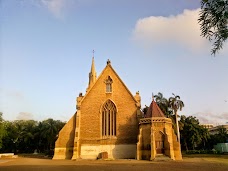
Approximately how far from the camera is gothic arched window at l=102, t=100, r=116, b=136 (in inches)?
1531

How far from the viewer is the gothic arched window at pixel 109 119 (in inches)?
1531

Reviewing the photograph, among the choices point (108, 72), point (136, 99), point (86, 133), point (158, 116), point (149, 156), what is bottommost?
point (149, 156)

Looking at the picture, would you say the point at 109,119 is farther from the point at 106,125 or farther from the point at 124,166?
the point at 124,166

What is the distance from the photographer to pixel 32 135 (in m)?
70.0

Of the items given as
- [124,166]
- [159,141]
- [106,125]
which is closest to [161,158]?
[159,141]

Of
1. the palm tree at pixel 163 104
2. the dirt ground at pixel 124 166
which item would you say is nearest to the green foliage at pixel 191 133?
the palm tree at pixel 163 104

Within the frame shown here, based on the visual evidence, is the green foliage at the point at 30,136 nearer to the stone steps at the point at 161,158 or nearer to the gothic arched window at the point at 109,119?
the gothic arched window at the point at 109,119

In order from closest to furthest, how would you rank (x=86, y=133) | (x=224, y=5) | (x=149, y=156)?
(x=224, y=5) < (x=149, y=156) < (x=86, y=133)

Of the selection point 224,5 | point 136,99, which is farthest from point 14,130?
point 224,5

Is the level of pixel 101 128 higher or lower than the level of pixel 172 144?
higher

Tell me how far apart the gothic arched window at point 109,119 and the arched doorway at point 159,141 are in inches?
307

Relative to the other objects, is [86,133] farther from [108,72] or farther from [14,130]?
[14,130]

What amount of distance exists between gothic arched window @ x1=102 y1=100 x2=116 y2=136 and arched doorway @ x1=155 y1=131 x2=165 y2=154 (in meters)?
7.81

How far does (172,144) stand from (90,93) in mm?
16072
